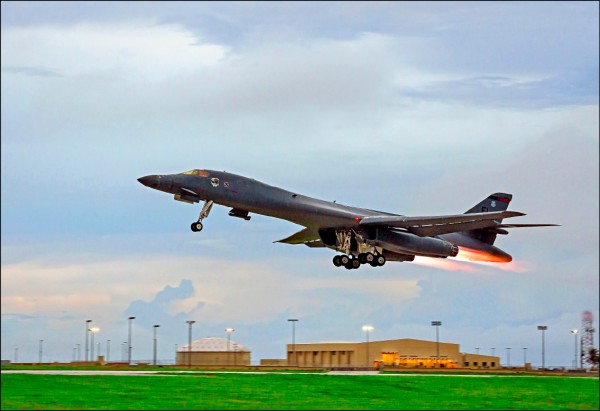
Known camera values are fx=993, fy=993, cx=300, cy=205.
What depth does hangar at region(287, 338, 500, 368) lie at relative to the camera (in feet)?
380

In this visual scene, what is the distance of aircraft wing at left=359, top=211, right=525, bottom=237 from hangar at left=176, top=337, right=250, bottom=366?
56287mm

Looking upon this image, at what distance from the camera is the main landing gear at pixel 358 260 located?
70.4 metres

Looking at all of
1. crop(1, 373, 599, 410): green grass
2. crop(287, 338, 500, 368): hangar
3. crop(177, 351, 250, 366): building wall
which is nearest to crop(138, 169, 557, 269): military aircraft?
crop(1, 373, 599, 410): green grass

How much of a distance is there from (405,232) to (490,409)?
2795cm

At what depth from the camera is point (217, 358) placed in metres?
125

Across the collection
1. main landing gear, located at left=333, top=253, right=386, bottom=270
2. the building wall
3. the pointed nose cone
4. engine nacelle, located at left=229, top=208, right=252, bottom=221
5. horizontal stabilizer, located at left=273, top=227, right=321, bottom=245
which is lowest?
the building wall

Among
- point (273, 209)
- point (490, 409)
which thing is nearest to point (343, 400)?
point (490, 409)

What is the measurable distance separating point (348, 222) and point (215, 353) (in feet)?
202

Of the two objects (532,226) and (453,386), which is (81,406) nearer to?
(453,386)

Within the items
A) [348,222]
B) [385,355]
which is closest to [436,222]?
[348,222]

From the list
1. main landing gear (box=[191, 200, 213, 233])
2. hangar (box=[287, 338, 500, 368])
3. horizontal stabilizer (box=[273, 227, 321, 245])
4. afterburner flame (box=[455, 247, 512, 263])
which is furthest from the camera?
hangar (box=[287, 338, 500, 368])

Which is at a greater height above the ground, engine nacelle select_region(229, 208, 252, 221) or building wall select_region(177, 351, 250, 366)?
engine nacelle select_region(229, 208, 252, 221)

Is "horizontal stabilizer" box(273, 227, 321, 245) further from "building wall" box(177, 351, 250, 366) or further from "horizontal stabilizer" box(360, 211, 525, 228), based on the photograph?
"building wall" box(177, 351, 250, 366)

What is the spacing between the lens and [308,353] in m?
121
